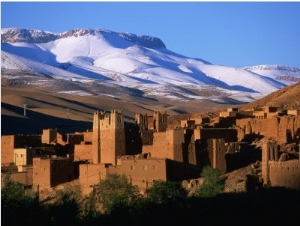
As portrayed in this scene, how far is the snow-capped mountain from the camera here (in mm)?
131625

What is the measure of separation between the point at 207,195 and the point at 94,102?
7735 cm

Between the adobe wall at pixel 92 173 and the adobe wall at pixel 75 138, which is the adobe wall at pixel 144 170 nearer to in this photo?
the adobe wall at pixel 92 173

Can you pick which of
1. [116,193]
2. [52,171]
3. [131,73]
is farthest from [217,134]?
[131,73]

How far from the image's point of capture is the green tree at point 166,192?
90.5ft

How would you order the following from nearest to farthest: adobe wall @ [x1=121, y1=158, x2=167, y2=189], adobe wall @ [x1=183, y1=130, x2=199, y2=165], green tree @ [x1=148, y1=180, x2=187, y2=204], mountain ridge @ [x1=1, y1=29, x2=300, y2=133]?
green tree @ [x1=148, y1=180, x2=187, y2=204], adobe wall @ [x1=121, y1=158, x2=167, y2=189], adobe wall @ [x1=183, y1=130, x2=199, y2=165], mountain ridge @ [x1=1, y1=29, x2=300, y2=133]

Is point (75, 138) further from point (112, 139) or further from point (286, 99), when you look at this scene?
point (286, 99)

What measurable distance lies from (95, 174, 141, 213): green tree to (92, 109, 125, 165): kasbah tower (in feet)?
6.91

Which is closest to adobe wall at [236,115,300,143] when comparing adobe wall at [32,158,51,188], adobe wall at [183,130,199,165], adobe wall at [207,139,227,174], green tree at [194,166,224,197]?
adobe wall at [207,139,227,174]

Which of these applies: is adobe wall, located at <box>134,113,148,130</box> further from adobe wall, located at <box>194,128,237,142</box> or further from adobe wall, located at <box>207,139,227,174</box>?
adobe wall, located at <box>207,139,227,174</box>

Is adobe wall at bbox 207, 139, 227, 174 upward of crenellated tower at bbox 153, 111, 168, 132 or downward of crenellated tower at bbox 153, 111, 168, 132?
downward

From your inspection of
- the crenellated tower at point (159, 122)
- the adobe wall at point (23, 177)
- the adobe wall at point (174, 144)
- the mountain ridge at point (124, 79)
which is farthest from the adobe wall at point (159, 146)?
the mountain ridge at point (124, 79)

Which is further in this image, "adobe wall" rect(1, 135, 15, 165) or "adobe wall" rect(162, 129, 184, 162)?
"adobe wall" rect(1, 135, 15, 165)

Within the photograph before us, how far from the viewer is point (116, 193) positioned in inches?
1132

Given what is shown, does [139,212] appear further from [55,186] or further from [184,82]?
[184,82]
